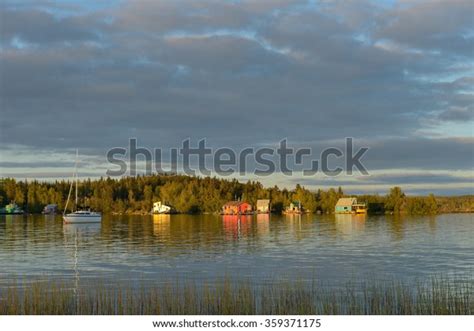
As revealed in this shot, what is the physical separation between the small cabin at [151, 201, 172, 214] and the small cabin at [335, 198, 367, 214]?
3982cm

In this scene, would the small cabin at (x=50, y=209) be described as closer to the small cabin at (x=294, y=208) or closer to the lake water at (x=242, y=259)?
the small cabin at (x=294, y=208)

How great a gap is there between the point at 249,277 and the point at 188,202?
123982mm

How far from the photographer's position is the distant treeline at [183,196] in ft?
478

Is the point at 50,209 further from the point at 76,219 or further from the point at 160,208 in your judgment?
the point at 76,219

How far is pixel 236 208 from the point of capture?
14712cm

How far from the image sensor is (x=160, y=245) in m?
50.8

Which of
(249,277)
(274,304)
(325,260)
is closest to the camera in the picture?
(274,304)

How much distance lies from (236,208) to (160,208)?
19570 mm

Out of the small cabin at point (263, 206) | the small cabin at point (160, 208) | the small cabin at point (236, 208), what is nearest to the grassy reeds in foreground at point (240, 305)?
the small cabin at point (236, 208)

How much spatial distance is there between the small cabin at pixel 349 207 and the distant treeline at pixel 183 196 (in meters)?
3.95
